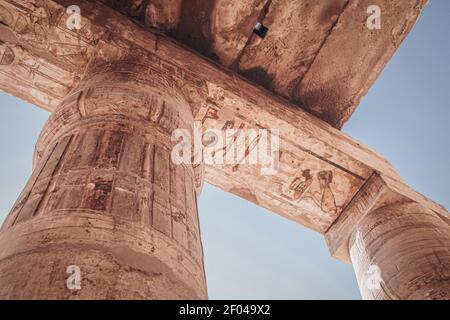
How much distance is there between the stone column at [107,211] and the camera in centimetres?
154

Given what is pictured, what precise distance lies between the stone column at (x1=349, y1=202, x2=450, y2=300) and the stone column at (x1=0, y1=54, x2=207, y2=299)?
2.48 m

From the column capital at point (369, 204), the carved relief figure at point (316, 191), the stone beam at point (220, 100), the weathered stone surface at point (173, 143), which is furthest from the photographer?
the carved relief figure at point (316, 191)

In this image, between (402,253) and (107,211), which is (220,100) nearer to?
(402,253)

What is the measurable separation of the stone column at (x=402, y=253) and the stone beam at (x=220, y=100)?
1.80 feet

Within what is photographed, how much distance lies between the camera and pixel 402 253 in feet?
13.2

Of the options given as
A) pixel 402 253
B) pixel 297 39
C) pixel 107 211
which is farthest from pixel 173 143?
pixel 297 39

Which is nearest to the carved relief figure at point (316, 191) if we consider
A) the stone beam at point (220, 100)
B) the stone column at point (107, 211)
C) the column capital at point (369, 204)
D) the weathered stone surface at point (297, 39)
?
the stone beam at point (220, 100)

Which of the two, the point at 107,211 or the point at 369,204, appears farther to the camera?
the point at 369,204

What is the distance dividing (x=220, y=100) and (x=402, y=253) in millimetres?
2602

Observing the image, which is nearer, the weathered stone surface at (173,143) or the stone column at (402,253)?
the weathered stone surface at (173,143)

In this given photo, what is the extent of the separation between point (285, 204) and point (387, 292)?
170cm

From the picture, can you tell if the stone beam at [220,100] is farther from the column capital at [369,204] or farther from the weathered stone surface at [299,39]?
the weathered stone surface at [299,39]

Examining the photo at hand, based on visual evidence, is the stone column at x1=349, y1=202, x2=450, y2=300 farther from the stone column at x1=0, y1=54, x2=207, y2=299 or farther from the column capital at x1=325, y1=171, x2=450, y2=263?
the stone column at x1=0, y1=54, x2=207, y2=299
